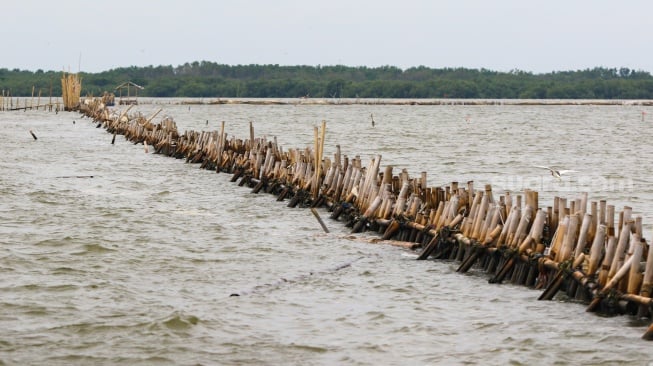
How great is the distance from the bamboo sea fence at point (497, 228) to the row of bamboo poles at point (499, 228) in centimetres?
2

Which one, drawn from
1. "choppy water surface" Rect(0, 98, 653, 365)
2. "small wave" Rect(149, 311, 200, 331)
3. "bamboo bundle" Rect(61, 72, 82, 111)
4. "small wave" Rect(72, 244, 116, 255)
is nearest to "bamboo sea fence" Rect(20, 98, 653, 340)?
"choppy water surface" Rect(0, 98, 653, 365)

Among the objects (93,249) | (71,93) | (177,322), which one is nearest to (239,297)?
(177,322)

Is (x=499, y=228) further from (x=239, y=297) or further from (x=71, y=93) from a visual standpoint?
(x=71, y=93)

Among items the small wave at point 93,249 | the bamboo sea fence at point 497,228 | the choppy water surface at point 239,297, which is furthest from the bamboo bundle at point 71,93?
the small wave at point 93,249

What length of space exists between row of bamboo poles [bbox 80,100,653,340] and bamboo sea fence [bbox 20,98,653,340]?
0.6 inches

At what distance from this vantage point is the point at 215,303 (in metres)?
12.2

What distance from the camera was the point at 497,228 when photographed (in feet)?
45.2

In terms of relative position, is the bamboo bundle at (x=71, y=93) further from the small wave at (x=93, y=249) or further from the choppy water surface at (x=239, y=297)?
the small wave at (x=93, y=249)

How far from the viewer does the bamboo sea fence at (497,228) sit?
11.3 m

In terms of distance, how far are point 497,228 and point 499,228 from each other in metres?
0.03

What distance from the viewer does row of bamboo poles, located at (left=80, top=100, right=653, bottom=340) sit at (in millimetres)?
11305

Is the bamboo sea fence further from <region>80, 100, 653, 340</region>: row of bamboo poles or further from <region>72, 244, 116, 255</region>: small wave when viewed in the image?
<region>72, 244, 116, 255</region>: small wave

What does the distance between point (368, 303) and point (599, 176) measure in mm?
22995

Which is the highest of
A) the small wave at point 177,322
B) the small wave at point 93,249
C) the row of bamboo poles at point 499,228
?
the row of bamboo poles at point 499,228
